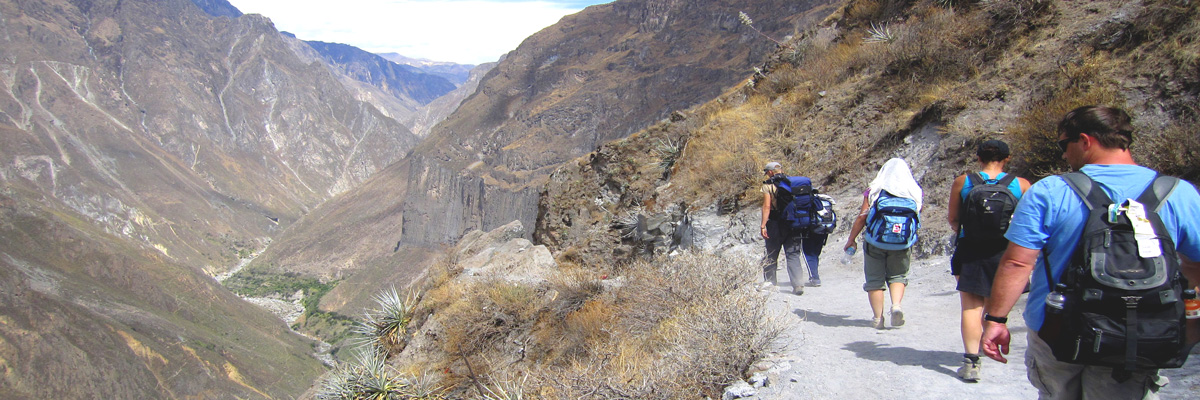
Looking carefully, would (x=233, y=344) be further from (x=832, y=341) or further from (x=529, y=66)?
(x=529, y=66)

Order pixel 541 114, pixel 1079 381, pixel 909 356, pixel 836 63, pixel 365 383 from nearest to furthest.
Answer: pixel 1079 381
pixel 909 356
pixel 365 383
pixel 836 63
pixel 541 114

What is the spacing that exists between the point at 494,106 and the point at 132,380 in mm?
103187

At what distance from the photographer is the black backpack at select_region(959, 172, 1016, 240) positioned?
11.2ft

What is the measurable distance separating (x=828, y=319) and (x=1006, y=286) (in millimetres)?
2812

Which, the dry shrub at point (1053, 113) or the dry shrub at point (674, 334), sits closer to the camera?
the dry shrub at point (674, 334)

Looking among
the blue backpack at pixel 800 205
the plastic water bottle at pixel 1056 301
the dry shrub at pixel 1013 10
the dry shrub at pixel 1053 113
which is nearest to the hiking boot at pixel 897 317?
the blue backpack at pixel 800 205

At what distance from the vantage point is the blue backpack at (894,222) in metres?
4.44

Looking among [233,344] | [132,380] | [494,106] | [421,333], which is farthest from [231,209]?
[421,333]

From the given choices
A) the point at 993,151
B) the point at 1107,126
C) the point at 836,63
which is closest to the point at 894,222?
the point at 993,151

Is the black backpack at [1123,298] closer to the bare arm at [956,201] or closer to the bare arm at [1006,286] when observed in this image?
the bare arm at [1006,286]

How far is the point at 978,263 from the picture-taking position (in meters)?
3.61

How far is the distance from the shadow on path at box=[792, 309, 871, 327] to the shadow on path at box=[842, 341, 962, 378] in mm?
543

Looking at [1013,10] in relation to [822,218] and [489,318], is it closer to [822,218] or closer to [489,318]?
[822,218]

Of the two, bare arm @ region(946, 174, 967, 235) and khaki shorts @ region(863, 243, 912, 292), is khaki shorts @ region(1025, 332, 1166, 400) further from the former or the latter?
khaki shorts @ region(863, 243, 912, 292)
